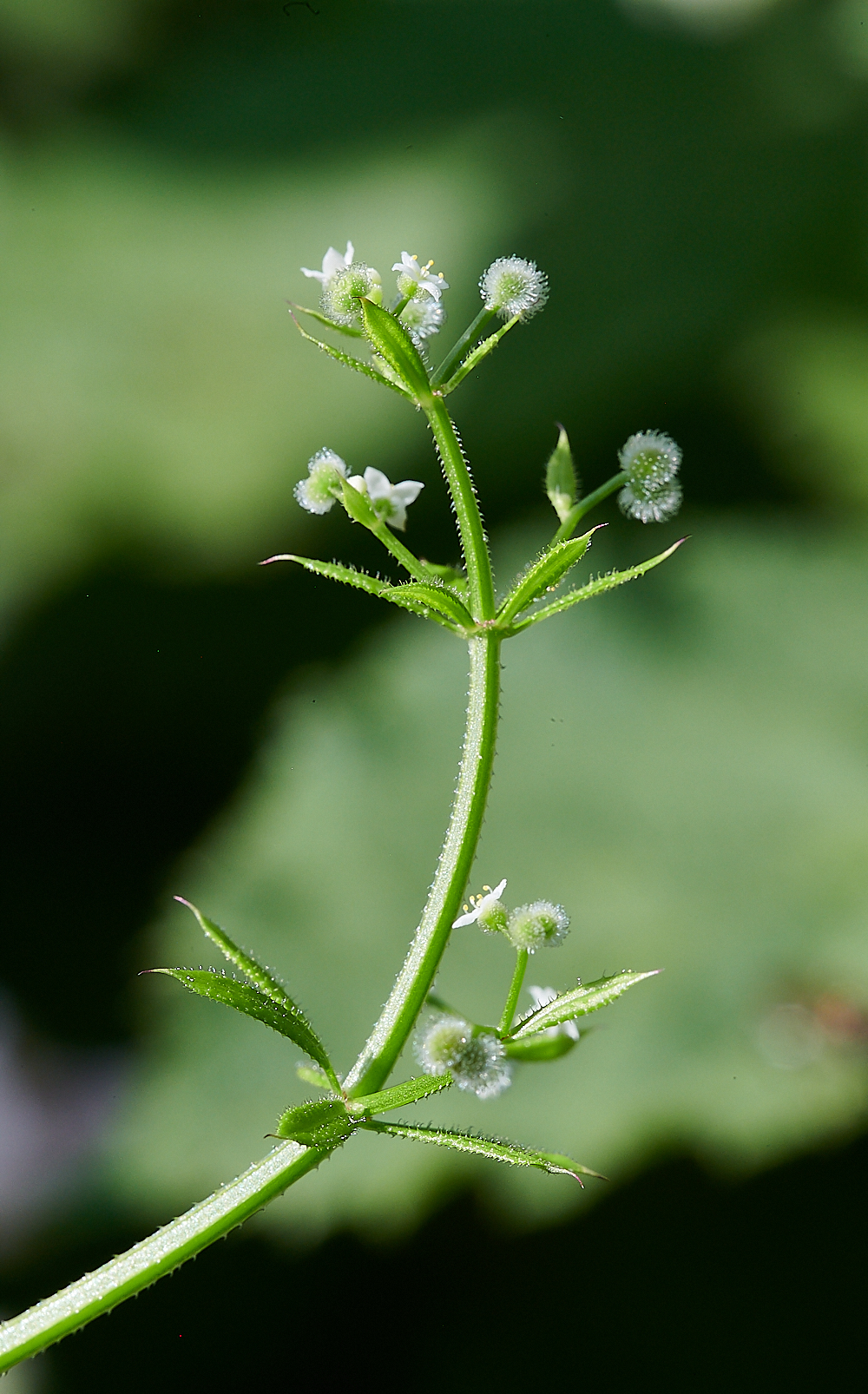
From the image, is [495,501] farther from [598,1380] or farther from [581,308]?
[598,1380]

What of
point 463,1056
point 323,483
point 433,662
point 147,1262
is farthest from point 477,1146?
point 433,662

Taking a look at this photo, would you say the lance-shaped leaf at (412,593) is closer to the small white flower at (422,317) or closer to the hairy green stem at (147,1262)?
the small white flower at (422,317)

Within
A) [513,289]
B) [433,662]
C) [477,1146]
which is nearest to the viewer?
[477,1146]

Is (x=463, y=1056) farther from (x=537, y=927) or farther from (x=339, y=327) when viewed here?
(x=339, y=327)

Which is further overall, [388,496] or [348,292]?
[388,496]

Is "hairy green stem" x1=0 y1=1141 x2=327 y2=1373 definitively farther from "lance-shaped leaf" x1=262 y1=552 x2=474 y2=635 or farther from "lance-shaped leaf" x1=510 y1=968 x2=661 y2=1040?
"lance-shaped leaf" x1=262 y1=552 x2=474 y2=635

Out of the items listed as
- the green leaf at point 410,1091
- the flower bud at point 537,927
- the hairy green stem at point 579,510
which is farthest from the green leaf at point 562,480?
the green leaf at point 410,1091

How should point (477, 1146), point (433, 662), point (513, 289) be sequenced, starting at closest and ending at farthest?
1. point (477, 1146)
2. point (513, 289)
3. point (433, 662)
